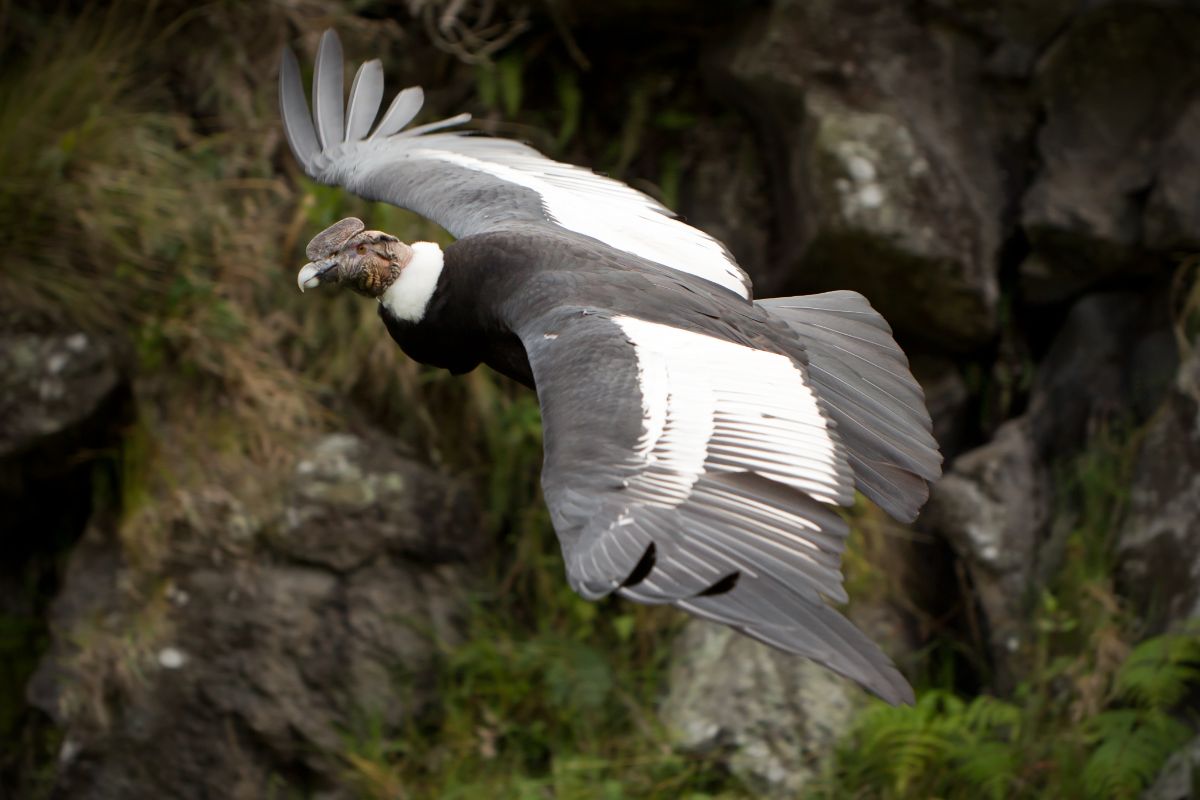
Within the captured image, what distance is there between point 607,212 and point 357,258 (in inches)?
27.7

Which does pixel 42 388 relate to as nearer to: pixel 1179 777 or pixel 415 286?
pixel 415 286

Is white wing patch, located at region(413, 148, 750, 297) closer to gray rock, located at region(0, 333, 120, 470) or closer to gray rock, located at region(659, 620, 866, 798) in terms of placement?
gray rock, located at region(659, 620, 866, 798)

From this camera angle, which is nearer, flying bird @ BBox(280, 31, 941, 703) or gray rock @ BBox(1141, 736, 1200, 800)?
flying bird @ BBox(280, 31, 941, 703)

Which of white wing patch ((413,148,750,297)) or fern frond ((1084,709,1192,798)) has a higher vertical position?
white wing patch ((413,148,750,297))

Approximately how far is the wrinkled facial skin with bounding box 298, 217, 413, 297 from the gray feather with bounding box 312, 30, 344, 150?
58 cm

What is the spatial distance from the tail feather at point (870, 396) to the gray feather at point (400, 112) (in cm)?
121

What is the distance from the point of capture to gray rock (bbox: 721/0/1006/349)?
4891 mm

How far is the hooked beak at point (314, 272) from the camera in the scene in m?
3.46

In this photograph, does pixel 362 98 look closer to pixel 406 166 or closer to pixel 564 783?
pixel 406 166

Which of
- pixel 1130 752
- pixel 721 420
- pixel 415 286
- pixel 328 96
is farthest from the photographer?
pixel 328 96

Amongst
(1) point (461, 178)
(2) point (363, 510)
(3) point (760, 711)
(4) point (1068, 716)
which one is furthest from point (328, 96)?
(4) point (1068, 716)

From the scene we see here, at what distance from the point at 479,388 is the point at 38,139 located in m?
1.67

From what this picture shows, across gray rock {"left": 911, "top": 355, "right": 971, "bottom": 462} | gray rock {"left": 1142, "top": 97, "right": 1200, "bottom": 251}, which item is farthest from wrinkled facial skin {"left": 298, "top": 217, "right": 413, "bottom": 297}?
gray rock {"left": 1142, "top": 97, "right": 1200, "bottom": 251}

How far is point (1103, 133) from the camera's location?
491 cm
